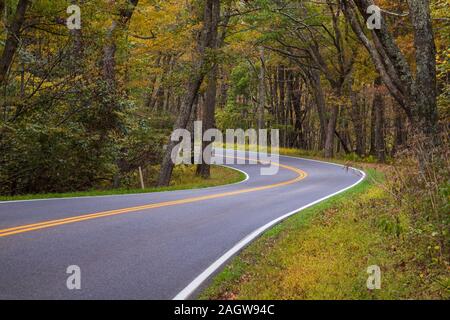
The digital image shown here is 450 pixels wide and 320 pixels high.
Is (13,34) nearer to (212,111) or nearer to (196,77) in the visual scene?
(196,77)

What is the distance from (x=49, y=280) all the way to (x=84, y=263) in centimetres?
82

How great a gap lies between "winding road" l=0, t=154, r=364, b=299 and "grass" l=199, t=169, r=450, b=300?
456 mm

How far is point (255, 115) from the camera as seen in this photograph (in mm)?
48938

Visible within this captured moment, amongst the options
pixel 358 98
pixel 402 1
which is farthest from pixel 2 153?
pixel 358 98

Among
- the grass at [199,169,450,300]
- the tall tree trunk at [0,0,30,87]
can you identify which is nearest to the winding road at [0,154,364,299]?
the grass at [199,169,450,300]

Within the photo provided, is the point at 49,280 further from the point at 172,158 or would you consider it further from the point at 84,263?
the point at 172,158

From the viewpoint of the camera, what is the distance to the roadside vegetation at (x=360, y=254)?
581 centimetres

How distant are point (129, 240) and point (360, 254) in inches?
162

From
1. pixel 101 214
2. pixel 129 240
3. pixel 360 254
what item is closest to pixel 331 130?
pixel 101 214

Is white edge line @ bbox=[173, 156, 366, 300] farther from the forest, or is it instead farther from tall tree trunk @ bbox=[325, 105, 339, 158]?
tall tree trunk @ bbox=[325, 105, 339, 158]

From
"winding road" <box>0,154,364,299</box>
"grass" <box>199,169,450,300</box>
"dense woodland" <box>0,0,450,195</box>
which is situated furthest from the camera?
"dense woodland" <box>0,0,450,195</box>

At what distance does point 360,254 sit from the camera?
7277mm

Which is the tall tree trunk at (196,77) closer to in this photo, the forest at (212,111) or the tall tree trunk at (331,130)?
the forest at (212,111)

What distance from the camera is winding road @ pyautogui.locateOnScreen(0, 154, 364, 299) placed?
232 inches
